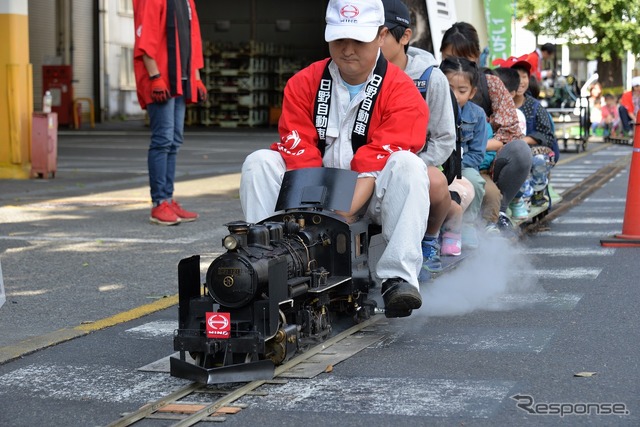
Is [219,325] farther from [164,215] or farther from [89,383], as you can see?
[164,215]

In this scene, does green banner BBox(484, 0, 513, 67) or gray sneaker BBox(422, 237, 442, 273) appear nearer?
gray sneaker BBox(422, 237, 442, 273)

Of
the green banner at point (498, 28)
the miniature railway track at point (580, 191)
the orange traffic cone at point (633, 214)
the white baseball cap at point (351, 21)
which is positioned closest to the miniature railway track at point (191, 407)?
the white baseball cap at point (351, 21)

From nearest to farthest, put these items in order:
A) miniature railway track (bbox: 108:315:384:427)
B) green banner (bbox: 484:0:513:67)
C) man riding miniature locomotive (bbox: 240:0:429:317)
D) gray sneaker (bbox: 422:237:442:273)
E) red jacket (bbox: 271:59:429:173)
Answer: miniature railway track (bbox: 108:315:384:427) < man riding miniature locomotive (bbox: 240:0:429:317) < red jacket (bbox: 271:59:429:173) < gray sneaker (bbox: 422:237:442:273) < green banner (bbox: 484:0:513:67)

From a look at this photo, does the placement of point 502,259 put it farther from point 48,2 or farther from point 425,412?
point 48,2

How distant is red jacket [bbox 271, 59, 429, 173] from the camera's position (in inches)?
243

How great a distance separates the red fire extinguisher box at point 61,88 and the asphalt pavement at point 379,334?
2208 cm

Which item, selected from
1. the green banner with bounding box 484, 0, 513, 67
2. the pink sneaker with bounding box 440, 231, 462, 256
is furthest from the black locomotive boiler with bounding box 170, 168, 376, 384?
the green banner with bounding box 484, 0, 513, 67

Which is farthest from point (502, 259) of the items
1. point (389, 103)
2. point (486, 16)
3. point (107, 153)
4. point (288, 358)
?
point (107, 153)

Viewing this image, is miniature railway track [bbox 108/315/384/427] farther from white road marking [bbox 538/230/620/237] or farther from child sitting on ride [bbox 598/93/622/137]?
child sitting on ride [bbox 598/93/622/137]

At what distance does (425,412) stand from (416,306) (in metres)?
1.34

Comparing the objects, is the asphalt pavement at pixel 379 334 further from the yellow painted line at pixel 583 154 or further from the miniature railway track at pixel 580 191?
the yellow painted line at pixel 583 154

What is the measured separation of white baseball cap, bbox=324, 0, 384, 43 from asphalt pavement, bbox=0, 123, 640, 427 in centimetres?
149

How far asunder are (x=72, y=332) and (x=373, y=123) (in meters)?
1.86

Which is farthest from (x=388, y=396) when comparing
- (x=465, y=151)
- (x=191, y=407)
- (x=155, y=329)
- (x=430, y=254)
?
(x=465, y=151)
